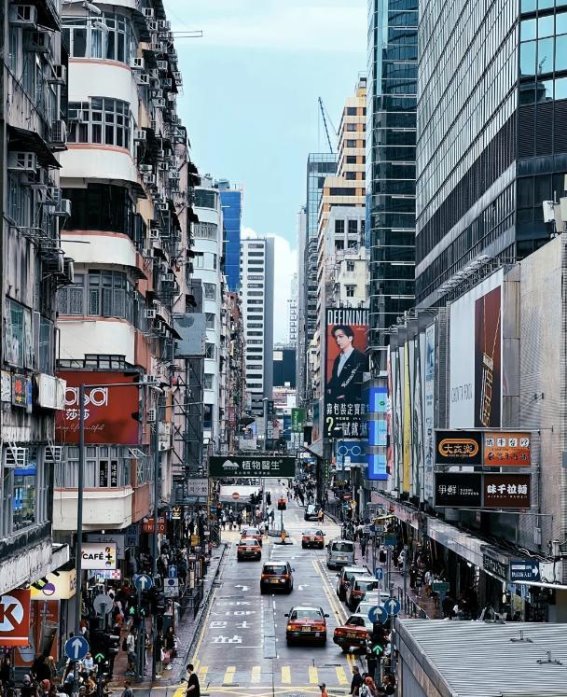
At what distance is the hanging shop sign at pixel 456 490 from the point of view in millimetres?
53531

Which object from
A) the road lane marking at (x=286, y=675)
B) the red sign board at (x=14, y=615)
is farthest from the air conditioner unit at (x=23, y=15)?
the road lane marking at (x=286, y=675)

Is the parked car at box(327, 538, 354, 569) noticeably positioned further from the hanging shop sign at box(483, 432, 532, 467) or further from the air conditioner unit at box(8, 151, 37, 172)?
the air conditioner unit at box(8, 151, 37, 172)

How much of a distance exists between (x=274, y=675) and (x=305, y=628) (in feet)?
22.1

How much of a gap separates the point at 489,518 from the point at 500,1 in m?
22.3

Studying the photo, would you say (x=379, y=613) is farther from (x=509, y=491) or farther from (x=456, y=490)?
(x=456, y=490)

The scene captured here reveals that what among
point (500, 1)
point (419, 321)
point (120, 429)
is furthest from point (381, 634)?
point (419, 321)

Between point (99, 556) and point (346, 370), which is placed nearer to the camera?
point (99, 556)

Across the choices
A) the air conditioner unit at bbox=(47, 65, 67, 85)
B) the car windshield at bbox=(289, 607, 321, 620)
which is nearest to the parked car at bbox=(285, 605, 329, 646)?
the car windshield at bbox=(289, 607, 321, 620)

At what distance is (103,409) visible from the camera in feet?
165

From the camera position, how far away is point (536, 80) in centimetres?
6188

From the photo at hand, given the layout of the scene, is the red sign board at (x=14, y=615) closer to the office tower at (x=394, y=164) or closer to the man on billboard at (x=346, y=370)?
the office tower at (x=394, y=164)

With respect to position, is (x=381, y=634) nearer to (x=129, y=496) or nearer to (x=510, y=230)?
(x=129, y=496)

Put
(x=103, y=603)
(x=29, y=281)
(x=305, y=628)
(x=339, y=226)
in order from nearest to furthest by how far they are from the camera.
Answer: (x=29, y=281) → (x=103, y=603) → (x=305, y=628) → (x=339, y=226)

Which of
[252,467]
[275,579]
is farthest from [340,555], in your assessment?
[275,579]
